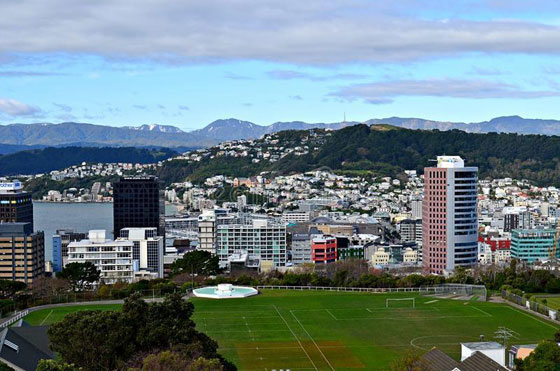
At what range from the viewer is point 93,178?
6486 inches

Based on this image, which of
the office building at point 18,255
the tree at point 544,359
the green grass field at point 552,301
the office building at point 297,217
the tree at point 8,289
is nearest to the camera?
the tree at point 544,359

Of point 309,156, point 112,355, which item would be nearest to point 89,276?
A: point 112,355

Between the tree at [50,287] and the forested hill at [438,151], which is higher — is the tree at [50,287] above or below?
below

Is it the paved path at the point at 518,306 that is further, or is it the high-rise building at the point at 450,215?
the high-rise building at the point at 450,215

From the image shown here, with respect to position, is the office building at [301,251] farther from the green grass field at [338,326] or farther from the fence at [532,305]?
the fence at [532,305]

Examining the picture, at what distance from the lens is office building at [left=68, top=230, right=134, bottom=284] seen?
1946 inches

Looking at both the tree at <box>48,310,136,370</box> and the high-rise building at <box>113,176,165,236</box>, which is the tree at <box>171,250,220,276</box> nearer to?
the tree at <box>48,310,136,370</box>

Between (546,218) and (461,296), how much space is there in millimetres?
59661

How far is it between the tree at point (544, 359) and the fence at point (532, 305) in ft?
40.8

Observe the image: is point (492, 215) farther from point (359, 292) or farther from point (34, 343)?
point (34, 343)

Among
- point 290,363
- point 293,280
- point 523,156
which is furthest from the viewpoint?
point 523,156

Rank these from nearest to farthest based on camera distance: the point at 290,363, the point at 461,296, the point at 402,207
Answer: the point at 290,363 → the point at 461,296 → the point at 402,207

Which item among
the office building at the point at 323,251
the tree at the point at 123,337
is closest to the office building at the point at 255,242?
the office building at the point at 323,251

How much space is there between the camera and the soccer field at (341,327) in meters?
26.7
